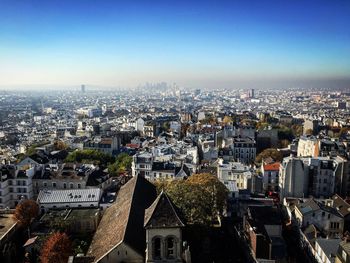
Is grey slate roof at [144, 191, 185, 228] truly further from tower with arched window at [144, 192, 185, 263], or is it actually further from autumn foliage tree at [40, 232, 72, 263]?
autumn foliage tree at [40, 232, 72, 263]

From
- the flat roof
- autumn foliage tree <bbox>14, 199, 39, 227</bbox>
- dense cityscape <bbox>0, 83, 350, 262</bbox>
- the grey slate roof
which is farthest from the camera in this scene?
the flat roof

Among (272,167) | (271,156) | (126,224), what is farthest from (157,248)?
(271,156)

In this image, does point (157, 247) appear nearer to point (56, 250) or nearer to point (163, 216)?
point (163, 216)

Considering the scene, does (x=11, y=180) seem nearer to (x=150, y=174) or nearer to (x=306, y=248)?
(x=150, y=174)

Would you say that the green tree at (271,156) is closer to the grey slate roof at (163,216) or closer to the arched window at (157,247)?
the grey slate roof at (163,216)

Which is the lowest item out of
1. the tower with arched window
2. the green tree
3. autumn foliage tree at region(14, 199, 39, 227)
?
the green tree

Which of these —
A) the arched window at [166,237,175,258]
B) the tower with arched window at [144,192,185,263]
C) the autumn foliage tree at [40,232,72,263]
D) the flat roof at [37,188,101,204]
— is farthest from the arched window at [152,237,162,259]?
the flat roof at [37,188,101,204]

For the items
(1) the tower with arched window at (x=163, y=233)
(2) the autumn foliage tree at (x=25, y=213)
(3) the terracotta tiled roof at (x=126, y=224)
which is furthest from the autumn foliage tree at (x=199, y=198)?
(2) the autumn foliage tree at (x=25, y=213)
